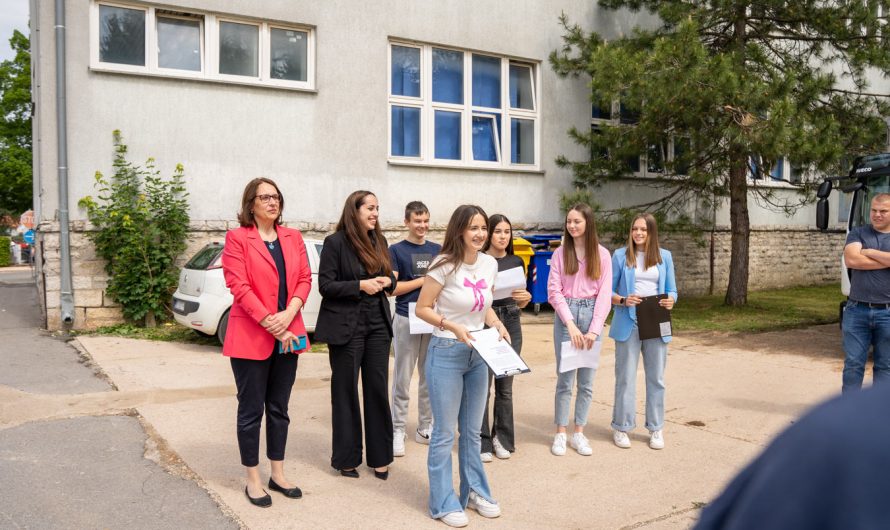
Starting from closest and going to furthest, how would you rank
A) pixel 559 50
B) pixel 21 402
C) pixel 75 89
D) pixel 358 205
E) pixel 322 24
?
pixel 358 205 → pixel 21 402 → pixel 75 89 → pixel 322 24 → pixel 559 50

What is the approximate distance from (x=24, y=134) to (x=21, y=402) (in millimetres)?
35595

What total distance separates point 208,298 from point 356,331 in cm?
557

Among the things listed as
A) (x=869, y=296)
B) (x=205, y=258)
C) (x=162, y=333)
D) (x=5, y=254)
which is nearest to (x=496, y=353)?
(x=869, y=296)

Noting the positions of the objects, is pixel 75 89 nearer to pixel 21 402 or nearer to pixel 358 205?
pixel 21 402

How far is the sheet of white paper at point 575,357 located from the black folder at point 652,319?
0.44 m

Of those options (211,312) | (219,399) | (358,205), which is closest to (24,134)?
(211,312)

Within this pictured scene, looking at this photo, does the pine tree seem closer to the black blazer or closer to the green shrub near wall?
the black blazer

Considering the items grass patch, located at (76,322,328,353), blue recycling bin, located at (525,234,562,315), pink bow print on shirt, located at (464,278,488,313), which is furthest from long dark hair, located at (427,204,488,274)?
blue recycling bin, located at (525,234,562,315)

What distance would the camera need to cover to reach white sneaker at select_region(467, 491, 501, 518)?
4.56 m

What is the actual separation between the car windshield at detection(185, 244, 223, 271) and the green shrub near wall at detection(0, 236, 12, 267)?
37.3 metres

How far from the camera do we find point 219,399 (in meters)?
7.52

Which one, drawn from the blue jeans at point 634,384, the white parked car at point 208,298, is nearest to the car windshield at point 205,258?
the white parked car at point 208,298

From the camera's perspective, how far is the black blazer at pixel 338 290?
5156 mm

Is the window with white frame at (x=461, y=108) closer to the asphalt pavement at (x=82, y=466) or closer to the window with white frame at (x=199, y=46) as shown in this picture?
the window with white frame at (x=199, y=46)
